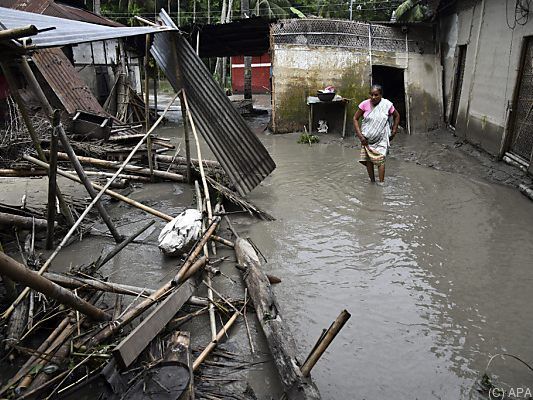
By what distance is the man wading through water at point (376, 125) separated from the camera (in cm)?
658

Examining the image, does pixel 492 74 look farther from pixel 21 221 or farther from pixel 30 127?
pixel 21 221

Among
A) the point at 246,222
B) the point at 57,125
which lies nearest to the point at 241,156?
the point at 246,222

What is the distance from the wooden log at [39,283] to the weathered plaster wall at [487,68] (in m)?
7.87

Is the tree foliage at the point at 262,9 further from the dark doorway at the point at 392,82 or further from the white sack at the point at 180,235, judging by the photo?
the white sack at the point at 180,235

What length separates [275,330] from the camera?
3.01 m

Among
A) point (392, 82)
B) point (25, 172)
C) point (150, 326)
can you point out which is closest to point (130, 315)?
point (150, 326)

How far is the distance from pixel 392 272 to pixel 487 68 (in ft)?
21.5

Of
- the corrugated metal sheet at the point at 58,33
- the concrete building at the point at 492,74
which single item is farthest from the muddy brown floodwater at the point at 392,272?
the corrugated metal sheet at the point at 58,33

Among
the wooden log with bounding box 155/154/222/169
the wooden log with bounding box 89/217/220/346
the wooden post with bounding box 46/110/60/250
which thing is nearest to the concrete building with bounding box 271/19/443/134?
the wooden log with bounding box 155/154/222/169

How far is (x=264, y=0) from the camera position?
74.4 feet

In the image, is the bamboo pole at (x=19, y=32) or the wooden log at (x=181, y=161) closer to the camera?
the bamboo pole at (x=19, y=32)

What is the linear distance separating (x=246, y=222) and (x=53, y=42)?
123 inches

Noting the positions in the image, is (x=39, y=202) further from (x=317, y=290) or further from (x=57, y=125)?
(x=317, y=290)

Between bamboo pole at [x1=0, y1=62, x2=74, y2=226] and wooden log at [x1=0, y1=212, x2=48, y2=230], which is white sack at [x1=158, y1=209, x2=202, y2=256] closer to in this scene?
bamboo pole at [x1=0, y1=62, x2=74, y2=226]
